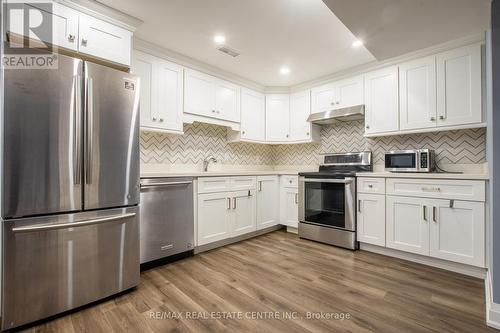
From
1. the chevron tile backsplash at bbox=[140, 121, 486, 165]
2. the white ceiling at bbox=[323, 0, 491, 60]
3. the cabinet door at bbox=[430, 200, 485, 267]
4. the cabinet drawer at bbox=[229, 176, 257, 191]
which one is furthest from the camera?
the cabinet drawer at bbox=[229, 176, 257, 191]

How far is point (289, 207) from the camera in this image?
3.79 metres

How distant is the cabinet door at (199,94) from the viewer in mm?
Answer: 3110

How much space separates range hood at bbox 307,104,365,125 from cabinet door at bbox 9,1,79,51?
3.00m

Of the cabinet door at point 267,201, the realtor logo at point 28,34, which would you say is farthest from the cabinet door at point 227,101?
the realtor logo at point 28,34

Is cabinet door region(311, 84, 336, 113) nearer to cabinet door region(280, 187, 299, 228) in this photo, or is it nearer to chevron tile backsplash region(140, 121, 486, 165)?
chevron tile backsplash region(140, 121, 486, 165)

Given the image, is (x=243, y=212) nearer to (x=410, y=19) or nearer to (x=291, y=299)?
(x=291, y=299)

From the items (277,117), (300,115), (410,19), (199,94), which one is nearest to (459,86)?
(410,19)

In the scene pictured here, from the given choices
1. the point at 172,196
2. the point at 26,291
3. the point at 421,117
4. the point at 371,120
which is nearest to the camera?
the point at 26,291

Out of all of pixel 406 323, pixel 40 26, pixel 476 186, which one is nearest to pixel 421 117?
pixel 476 186

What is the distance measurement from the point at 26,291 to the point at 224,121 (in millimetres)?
2739

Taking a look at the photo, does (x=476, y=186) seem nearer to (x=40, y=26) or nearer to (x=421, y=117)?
(x=421, y=117)

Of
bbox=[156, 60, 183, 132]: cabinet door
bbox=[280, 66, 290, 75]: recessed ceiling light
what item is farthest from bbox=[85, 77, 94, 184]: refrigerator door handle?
bbox=[280, 66, 290, 75]: recessed ceiling light

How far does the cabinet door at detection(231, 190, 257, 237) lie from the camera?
10.7 ft

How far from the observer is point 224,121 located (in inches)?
141
